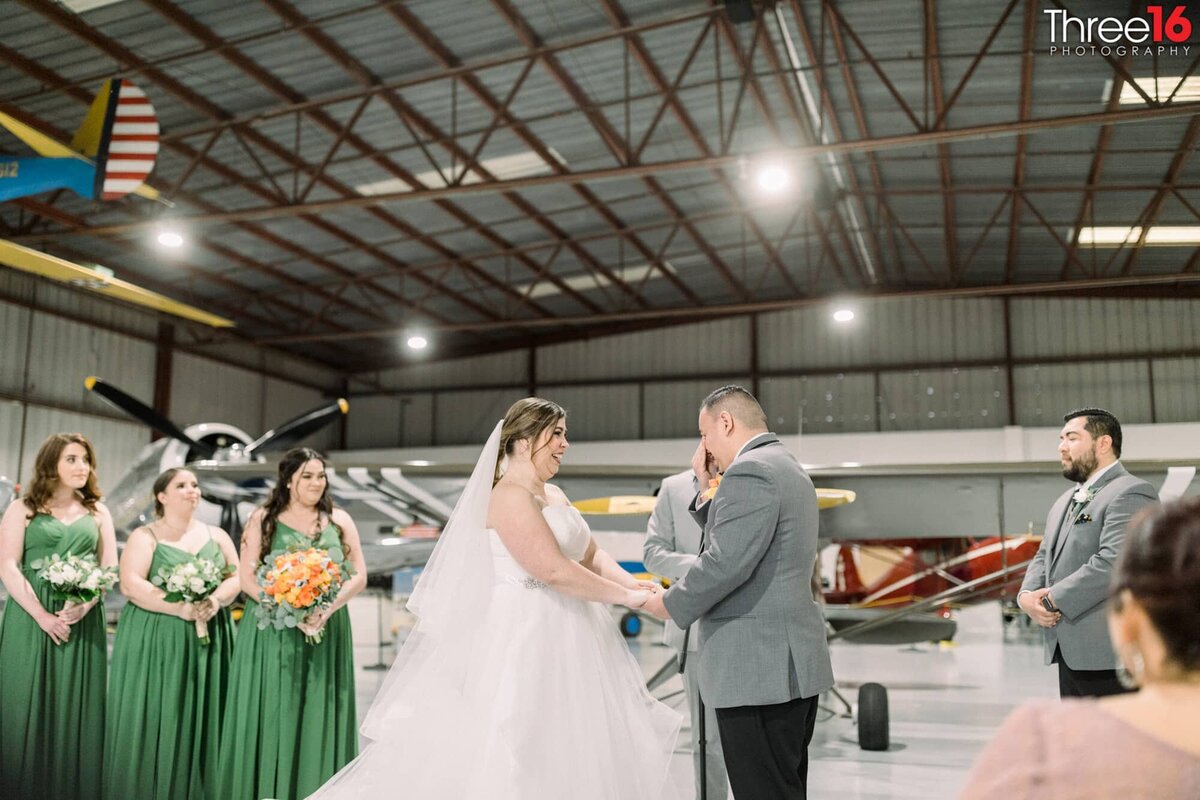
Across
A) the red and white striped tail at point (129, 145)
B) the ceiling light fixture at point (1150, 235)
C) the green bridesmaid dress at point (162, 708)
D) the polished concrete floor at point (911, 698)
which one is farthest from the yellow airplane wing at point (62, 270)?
the ceiling light fixture at point (1150, 235)

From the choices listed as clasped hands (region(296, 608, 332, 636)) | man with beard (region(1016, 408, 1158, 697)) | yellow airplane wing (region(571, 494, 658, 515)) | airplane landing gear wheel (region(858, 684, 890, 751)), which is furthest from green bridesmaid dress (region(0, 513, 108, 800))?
airplane landing gear wheel (region(858, 684, 890, 751))

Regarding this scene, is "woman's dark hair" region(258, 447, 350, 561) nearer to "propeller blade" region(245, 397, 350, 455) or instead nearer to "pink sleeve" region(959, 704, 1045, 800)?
"pink sleeve" region(959, 704, 1045, 800)

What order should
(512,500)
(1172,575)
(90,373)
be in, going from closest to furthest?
(1172,575) → (512,500) → (90,373)

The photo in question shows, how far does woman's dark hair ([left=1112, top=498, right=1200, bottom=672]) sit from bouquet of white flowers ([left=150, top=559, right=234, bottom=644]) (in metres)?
4.21

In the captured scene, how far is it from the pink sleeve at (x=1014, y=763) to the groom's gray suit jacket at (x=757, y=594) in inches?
66.1

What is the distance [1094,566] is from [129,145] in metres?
9.83

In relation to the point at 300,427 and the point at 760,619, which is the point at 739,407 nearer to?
the point at 760,619

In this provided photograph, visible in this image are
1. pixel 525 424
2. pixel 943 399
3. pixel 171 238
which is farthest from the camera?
pixel 943 399

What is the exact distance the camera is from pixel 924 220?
693 inches

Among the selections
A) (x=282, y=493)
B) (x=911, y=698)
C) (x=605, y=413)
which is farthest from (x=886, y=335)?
(x=282, y=493)

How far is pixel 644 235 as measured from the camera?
709 inches

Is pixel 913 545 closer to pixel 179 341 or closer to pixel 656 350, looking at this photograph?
pixel 656 350

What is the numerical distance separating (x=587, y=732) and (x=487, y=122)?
35.7 feet

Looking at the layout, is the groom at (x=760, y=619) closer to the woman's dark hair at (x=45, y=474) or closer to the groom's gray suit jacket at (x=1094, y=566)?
the groom's gray suit jacket at (x=1094, y=566)
